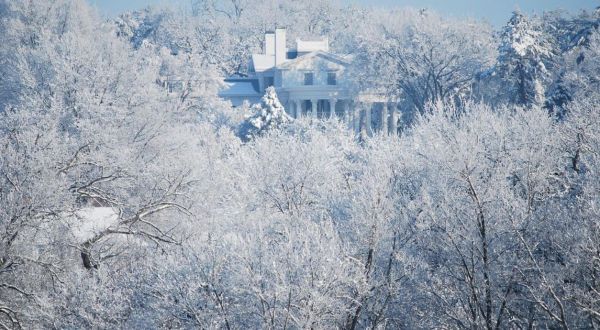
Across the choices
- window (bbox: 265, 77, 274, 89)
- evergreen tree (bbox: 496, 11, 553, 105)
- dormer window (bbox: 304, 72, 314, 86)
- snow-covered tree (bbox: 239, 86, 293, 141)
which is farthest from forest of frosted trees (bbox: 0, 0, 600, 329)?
window (bbox: 265, 77, 274, 89)

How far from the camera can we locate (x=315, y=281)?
12219mm

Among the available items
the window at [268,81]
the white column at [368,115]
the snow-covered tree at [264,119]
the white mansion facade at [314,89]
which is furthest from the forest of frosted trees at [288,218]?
the window at [268,81]

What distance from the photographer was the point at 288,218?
17797 mm

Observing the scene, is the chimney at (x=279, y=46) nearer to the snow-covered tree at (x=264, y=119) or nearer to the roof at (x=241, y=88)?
the roof at (x=241, y=88)

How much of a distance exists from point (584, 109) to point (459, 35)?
74.6ft

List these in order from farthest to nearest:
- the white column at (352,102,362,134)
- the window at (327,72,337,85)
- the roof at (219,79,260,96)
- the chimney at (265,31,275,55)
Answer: the chimney at (265,31,275,55) < the roof at (219,79,260,96) < the window at (327,72,337,85) < the white column at (352,102,362,134)

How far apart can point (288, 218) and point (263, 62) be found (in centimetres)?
4161

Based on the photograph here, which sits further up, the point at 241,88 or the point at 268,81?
the point at 268,81

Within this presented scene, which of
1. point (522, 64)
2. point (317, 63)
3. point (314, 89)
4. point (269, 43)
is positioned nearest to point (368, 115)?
point (314, 89)

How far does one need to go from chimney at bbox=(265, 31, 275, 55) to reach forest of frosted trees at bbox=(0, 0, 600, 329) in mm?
25060

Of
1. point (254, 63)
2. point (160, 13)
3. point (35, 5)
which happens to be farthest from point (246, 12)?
point (35, 5)

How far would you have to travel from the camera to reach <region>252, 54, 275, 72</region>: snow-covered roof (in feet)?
186

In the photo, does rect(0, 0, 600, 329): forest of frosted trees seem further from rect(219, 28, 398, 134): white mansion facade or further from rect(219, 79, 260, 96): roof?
rect(219, 79, 260, 96): roof

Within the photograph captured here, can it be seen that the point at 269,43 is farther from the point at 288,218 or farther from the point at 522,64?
the point at 288,218
